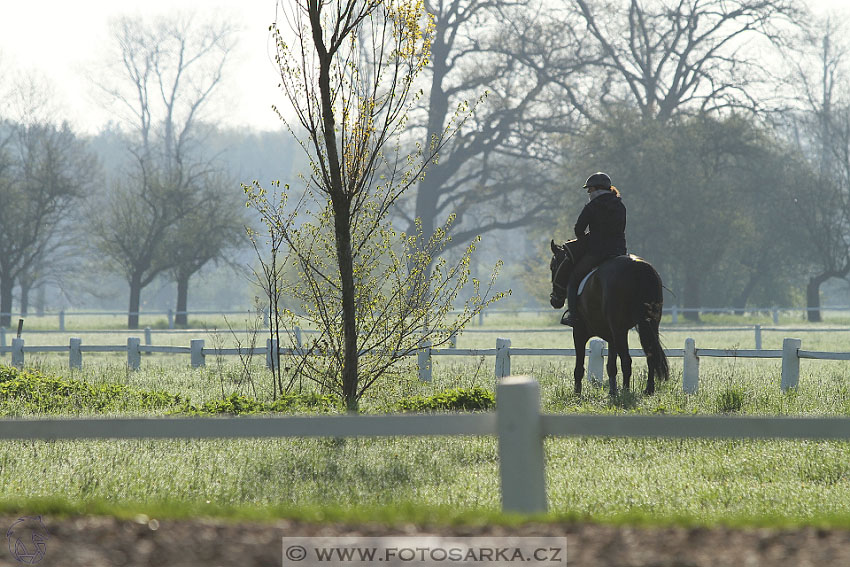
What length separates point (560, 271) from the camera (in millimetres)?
13828

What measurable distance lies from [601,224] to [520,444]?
8.21 m

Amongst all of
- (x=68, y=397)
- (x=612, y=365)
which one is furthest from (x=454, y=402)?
(x=68, y=397)

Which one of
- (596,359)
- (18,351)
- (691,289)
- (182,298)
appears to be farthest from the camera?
(182,298)

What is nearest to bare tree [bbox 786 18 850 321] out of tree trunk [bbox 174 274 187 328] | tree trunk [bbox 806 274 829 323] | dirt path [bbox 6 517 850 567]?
tree trunk [bbox 806 274 829 323]

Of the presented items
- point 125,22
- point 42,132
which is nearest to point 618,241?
point 42,132

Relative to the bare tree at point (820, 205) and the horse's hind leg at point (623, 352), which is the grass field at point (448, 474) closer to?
the horse's hind leg at point (623, 352)

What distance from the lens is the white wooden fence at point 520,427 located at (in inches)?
200

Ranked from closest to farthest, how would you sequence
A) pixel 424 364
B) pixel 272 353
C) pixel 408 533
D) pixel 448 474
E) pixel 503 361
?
1. pixel 408 533
2. pixel 448 474
3. pixel 272 353
4. pixel 424 364
5. pixel 503 361

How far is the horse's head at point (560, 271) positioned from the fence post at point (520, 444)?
8579mm

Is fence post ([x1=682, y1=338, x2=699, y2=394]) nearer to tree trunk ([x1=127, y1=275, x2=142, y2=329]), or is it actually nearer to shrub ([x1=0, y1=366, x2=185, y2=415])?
shrub ([x1=0, y1=366, x2=185, y2=415])

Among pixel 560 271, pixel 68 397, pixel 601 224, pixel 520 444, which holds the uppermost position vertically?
pixel 601 224

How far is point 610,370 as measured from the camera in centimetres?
1318

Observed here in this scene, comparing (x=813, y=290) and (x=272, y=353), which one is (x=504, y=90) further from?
(x=272, y=353)

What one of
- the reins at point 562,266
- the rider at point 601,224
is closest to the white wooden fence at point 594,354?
the reins at point 562,266
